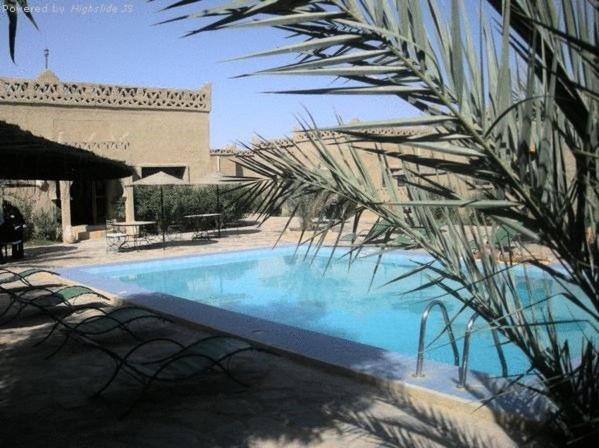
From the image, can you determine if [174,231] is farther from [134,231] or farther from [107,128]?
[107,128]

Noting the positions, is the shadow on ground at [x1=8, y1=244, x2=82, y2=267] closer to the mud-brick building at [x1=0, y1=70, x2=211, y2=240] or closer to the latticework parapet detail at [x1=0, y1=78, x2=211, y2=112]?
the mud-brick building at [x1=0, y1=70, x2=211, y2=240]

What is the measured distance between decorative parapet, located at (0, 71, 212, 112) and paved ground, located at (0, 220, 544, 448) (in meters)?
14.2

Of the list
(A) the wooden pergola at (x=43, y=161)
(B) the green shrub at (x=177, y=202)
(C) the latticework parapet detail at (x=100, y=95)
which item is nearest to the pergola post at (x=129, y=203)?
(B) the green shrub at (x=177, y=202)

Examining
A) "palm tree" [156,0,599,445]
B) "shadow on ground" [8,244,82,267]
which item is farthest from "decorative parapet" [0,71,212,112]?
"palm tree" [156,0,599,445]

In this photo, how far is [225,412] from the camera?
4020 millimetres

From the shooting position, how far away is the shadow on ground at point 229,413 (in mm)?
3543

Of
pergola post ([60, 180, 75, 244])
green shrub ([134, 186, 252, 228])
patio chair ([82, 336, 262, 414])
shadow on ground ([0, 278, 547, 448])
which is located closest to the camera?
shadow on ground ([0, 278, 547, 448])

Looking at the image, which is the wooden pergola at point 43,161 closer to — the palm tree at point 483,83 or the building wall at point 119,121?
the palm tree at point 483,83

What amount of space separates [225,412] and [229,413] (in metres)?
0.04

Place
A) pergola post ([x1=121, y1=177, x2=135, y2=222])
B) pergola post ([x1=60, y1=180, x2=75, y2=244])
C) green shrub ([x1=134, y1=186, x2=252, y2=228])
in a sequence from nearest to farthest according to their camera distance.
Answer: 1. pergola post ([x1=60, y1=180, x2=75, y2=244])
2. pergola post ([x1=121, y1=177, x2=135, y2=222])
3. green shrub ([x1=134, y1=186, x2=252, y2=228])

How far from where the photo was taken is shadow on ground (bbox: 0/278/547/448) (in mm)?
3543

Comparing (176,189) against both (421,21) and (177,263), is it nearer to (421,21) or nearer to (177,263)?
(177,263)

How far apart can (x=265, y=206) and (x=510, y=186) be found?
147 centimetres

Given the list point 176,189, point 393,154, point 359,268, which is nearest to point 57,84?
point 176,189
